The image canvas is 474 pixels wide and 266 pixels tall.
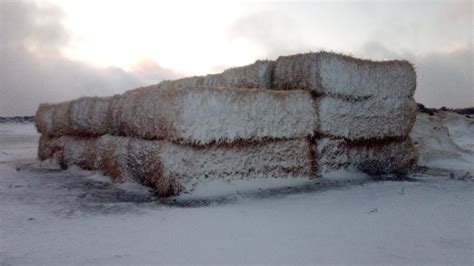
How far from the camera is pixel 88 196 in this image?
15.2 ft

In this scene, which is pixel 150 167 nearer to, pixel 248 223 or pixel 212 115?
pixel 212 115

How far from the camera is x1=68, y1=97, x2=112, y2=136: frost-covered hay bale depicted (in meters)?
6.27

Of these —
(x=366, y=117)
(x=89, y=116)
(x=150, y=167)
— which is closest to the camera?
(x=150, y=167)

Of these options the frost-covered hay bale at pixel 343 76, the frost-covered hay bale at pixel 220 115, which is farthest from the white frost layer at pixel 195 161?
the frost-covered hay bale at pixel 343 76

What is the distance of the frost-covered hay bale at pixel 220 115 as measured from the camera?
438 centimetres

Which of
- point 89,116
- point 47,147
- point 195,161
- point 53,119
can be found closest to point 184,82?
point 89,116

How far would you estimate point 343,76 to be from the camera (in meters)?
5.57

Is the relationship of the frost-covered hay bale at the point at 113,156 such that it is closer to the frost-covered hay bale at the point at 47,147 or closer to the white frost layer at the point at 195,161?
the white frost layer at the point at 195,161

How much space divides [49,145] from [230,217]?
5708mm

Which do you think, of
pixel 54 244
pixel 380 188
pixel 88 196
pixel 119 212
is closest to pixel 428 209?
pixel 380 188

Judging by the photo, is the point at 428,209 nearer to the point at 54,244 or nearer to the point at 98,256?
the point at 98,256

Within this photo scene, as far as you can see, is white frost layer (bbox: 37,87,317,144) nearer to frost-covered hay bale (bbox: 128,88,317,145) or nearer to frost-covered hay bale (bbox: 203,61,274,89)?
frost-covered hay bale (bbox: 128,88,317,145)

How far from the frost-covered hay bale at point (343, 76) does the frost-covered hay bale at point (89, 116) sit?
243 cm

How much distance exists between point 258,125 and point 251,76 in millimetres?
1531
